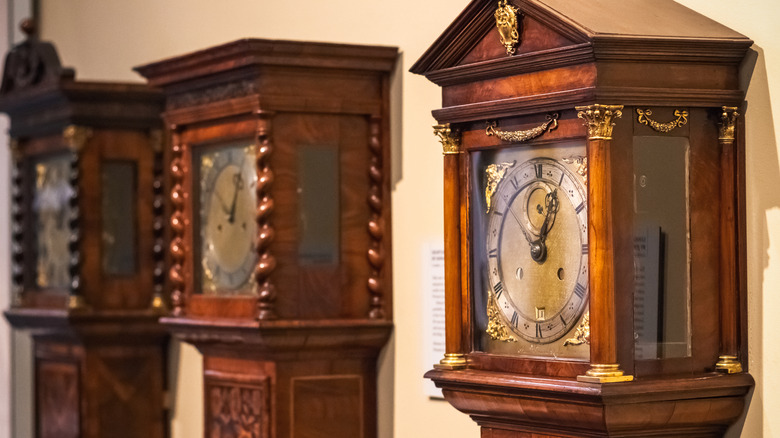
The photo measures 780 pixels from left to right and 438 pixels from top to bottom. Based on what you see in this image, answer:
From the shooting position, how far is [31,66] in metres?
6.03

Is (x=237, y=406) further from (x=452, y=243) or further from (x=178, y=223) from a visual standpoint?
(x=452, y=243)

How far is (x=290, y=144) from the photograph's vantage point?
15.0ft

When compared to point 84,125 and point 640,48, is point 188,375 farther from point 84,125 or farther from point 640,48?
point 640,48

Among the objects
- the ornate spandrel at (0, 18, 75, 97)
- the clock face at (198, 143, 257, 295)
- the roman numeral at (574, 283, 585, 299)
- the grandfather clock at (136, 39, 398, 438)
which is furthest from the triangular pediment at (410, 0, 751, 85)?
the ornate spandrel at (0, 18, 75, 97)

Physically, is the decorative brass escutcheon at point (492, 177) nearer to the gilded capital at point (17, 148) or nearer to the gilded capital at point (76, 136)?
the gilded capital at point (76, 136)

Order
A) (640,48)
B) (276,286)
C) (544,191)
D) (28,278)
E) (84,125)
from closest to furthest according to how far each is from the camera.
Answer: (640,48) < (544,191) < (276,286) < (84,125) < (28,278)

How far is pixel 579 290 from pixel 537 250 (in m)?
0.19

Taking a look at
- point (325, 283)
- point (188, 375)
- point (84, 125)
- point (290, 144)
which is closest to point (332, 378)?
point (325, 283)

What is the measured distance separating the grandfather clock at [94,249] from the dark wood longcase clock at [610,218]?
2.67m

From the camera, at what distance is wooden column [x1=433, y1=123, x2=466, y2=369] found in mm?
3672

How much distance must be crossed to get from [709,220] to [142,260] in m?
3.26

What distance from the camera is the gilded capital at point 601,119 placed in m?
3.22

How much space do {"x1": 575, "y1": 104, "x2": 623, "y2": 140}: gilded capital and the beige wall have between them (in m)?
0.41

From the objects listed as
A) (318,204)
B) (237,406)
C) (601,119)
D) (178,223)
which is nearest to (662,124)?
A: (601,119)
